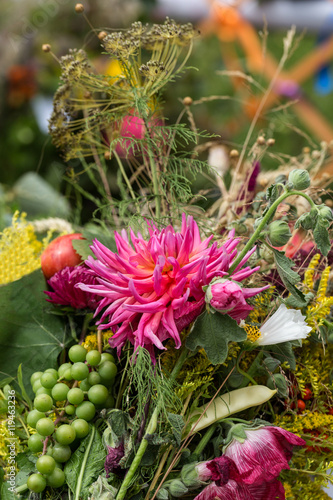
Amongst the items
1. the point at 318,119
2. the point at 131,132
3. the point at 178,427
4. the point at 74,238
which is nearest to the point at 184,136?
the point at 131,132

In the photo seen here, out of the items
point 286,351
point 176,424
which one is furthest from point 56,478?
point 286,351

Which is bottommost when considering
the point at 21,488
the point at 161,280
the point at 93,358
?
the point at 21,488

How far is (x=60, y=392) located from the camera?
471 millimetres

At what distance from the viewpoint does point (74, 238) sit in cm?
60

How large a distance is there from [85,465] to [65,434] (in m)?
0.03

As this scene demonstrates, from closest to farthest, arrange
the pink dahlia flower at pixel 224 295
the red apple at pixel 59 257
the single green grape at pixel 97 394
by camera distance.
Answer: the pink dahlia flower at pixel 224 295, the single green grape at pixel 97 394, the red apple at pixel 59 257

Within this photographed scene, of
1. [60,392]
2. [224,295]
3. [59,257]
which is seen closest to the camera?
[224,295]

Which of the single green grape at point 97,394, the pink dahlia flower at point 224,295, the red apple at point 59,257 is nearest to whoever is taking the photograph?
the pink dahlia flower at point 224,295

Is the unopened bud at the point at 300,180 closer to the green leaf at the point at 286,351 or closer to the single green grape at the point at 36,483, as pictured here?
the green leaf at the point at 286,351

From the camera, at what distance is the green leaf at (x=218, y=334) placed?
40 centimetres

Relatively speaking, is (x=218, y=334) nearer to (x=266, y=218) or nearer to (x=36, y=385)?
(x=266, y=218)

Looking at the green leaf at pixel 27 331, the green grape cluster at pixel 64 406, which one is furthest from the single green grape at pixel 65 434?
the green leaf at pixel 27 331

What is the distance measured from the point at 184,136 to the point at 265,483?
0.34m

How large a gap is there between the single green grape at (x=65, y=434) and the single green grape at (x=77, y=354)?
0.06 m
